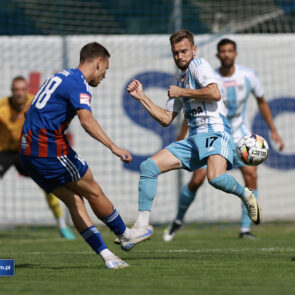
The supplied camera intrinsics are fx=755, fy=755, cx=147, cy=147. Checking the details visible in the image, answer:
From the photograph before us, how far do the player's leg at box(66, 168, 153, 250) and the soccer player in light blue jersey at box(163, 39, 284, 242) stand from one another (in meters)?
3.37

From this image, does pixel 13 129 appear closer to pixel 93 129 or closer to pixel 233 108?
pixel 233 108

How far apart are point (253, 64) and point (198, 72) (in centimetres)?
691

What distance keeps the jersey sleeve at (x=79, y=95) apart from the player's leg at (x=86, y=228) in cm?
84

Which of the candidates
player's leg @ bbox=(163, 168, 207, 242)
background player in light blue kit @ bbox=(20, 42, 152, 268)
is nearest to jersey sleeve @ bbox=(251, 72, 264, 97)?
player's leg @ bbox=(163, 168, 207, 242)

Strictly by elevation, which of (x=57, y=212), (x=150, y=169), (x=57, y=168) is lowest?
(x=57, y=212)

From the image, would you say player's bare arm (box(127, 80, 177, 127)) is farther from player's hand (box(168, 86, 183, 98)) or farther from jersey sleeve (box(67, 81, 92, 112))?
jersey sleeve (box(67, 81, 92, 112))

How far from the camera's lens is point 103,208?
6680 mm

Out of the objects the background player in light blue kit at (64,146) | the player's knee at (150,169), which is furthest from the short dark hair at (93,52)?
the player's knee at (150,169)

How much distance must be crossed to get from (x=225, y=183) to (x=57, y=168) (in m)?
1.73

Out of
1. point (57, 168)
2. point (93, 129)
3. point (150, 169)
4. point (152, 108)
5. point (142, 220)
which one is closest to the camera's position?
point (93, 129)

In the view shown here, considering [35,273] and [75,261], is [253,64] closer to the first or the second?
[75,261]

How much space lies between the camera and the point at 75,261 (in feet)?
24.7

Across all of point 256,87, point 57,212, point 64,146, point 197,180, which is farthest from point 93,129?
point 57,212

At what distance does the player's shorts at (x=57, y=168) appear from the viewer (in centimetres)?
652
